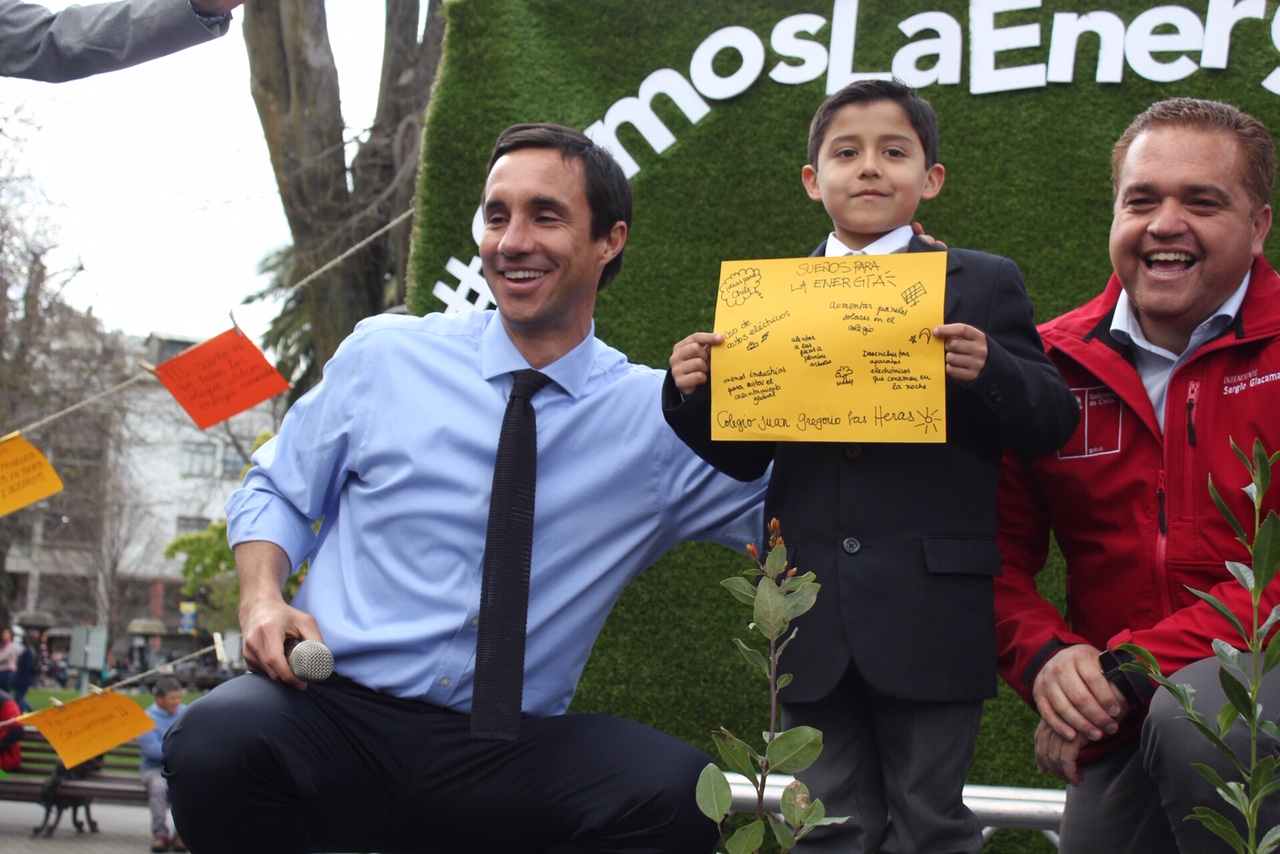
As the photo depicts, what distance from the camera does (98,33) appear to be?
99.7 inches

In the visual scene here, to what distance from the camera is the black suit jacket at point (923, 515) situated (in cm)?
189

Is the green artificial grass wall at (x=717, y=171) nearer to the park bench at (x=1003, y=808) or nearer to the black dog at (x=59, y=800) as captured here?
the park bench at (x=1003, y=808)

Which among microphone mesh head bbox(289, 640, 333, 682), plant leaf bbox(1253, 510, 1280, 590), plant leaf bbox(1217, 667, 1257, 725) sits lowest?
microphone mesh head bbox(289, 640, 333, 682)

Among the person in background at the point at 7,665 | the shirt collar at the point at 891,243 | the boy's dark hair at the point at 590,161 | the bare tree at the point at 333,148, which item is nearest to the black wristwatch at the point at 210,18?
the boy's dark hair at the point at 590,161

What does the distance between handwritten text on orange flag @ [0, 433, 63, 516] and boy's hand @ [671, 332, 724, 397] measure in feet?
8.58

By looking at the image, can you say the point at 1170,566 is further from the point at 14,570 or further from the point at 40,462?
the point at 14,570

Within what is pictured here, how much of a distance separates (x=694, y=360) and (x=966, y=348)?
0.43 m

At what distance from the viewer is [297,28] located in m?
6.89

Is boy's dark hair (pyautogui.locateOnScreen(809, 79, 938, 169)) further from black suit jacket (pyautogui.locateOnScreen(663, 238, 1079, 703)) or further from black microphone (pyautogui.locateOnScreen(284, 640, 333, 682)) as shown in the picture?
black microphone (pyautogui.locateOnScreen(284, 640, 333, 682))

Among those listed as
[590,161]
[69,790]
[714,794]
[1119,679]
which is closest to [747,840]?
[714,794]

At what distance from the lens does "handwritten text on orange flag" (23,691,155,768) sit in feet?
11.9

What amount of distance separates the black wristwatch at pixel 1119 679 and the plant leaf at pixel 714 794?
3.64ft

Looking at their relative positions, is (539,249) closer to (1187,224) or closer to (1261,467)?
(1187,224)

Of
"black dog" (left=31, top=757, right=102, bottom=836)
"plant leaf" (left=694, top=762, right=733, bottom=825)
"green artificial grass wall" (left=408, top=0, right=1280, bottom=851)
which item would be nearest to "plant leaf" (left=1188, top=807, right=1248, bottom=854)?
"plant leaf" (left=694, top=762, right=733, bottom=825)
